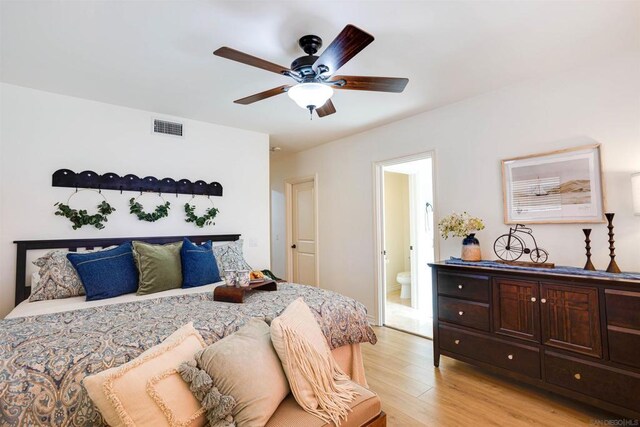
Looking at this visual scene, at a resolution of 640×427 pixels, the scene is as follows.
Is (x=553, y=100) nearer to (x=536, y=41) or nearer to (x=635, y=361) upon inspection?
(x=536, y=41)

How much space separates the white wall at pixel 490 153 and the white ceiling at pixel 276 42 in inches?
7.6

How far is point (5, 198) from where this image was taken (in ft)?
8.80

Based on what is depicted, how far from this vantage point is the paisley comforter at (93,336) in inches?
47.9

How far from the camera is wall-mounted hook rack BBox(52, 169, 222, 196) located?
293cm

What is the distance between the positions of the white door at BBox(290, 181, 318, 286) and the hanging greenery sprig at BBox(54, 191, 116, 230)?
278cm

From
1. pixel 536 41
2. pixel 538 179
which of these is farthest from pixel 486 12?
pixel 538 179

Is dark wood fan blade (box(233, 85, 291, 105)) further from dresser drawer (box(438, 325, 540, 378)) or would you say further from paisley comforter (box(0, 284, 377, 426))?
dresser drawer (box(438, 325, 540, 378))

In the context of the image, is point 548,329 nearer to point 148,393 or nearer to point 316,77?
point 316,77

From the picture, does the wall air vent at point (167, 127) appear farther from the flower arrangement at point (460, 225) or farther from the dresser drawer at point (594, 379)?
the dresser drawer at point (594, 379)

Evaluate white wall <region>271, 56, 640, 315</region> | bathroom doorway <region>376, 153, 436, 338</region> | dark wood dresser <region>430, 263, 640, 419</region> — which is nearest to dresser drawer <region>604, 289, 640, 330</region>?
dark wood dresser <region>430, 263, 640, 419</region>

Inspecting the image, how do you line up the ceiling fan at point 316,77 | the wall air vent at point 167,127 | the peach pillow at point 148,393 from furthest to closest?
the wall air vent at point 167,127, the ceiling fan at point 316,77, the peach pillow at point 148,393

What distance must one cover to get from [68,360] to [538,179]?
3.41m

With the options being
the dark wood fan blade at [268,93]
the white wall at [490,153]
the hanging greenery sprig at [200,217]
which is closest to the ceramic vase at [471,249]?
the white wall at [490,153]

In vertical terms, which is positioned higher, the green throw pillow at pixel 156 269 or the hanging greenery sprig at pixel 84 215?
the hanging greenery sprig at pixel 84 215
